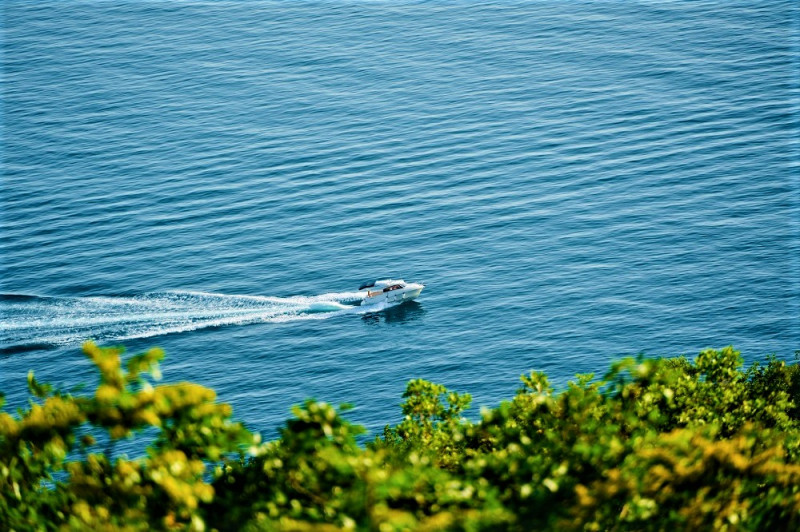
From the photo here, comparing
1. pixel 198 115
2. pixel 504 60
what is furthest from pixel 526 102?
pixel 198 115

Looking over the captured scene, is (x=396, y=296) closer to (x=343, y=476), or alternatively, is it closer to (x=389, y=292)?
(x=389, y=292)

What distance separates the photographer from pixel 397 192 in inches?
4609

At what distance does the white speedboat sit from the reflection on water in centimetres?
72

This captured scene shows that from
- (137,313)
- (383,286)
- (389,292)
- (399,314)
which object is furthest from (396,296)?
(137,313)

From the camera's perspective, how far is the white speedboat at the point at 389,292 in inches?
3718

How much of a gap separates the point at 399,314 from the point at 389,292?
2823mm

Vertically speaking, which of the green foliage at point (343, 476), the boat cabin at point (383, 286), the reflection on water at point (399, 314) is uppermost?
the boat cabin at point (383, 286)

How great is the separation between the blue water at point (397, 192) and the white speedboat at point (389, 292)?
1653 mm

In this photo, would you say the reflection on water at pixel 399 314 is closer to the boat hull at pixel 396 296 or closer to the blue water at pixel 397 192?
the blue water at pixel 397 192

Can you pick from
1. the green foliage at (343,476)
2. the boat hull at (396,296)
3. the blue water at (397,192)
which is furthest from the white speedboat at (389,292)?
the green foliage at (343,476)

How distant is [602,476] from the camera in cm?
1798

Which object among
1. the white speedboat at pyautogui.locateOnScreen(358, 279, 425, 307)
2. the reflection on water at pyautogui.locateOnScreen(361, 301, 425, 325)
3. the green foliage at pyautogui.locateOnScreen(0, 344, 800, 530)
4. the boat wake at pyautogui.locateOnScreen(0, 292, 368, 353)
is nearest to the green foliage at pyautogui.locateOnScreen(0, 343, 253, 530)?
the green foliage at pyautogui.locateOnScreen(0, 344, 800, 530)

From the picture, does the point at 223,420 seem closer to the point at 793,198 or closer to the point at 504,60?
the point at 793,198

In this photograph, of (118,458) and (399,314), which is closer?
(118,458)
